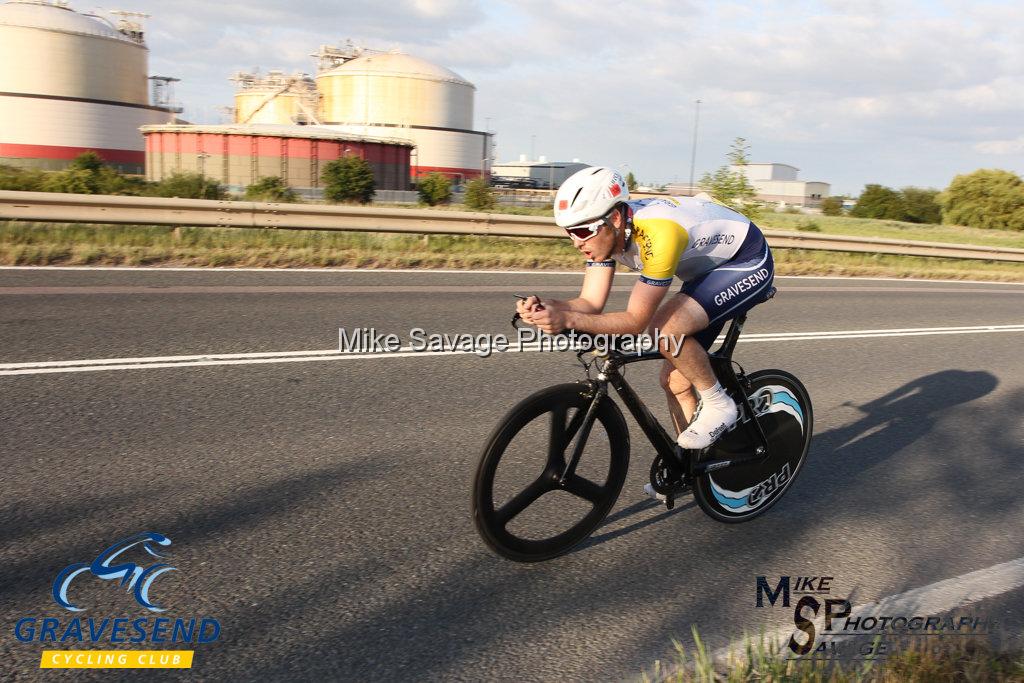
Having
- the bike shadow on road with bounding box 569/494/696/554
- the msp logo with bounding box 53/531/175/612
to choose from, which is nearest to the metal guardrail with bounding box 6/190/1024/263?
the msp logo with bounding box 53/531/175/612

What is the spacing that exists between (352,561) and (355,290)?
680 cm

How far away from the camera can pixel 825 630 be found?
3.19 metres

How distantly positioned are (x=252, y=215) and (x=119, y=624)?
10713 millimetres

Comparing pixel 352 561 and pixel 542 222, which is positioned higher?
pixel 542 222

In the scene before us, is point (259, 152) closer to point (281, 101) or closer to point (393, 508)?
point (281, 101)

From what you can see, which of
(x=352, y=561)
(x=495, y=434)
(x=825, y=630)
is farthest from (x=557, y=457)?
(x=825, y=630)

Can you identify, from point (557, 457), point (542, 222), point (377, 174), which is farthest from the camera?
point (377, 174)

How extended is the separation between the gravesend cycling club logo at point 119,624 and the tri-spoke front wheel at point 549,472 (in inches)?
48.2

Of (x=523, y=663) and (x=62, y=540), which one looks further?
(x=62, y=540)

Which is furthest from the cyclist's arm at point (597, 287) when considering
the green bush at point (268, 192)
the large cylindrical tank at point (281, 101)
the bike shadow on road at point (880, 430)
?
the large cylindrical tank at point (281, 101)

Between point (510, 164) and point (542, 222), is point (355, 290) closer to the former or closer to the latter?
point (542, 222)

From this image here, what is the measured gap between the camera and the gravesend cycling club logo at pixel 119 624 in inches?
107

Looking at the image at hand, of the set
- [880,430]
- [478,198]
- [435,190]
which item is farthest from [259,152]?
[880,430]

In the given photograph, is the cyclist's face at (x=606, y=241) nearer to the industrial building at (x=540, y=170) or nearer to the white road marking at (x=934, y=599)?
the white road marking at (x=934, y=599)
